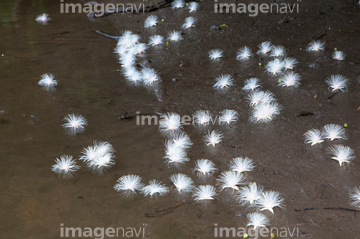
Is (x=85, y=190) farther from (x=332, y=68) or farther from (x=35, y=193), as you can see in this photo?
(x=332, y=68)

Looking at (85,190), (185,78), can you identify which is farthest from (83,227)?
(185,78)

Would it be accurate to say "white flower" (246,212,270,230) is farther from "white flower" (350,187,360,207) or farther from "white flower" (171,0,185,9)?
"white flower" (171,0,185,9)

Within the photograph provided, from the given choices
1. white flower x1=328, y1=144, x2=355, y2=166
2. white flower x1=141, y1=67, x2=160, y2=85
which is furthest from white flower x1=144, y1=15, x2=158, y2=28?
white flower x1=328, y1=144, x2=355, y2=166

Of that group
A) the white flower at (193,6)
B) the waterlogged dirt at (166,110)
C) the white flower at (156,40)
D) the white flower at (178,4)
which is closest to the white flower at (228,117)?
the waterlogged dirt at (166,110)

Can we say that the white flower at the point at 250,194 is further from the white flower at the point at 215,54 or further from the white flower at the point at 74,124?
the white flower at the point at 215,54

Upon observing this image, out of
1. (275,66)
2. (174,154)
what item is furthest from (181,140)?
(275,66)

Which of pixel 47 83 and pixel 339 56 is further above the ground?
pixel 339 56

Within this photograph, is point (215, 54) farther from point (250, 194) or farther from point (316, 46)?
point (250, 194)
